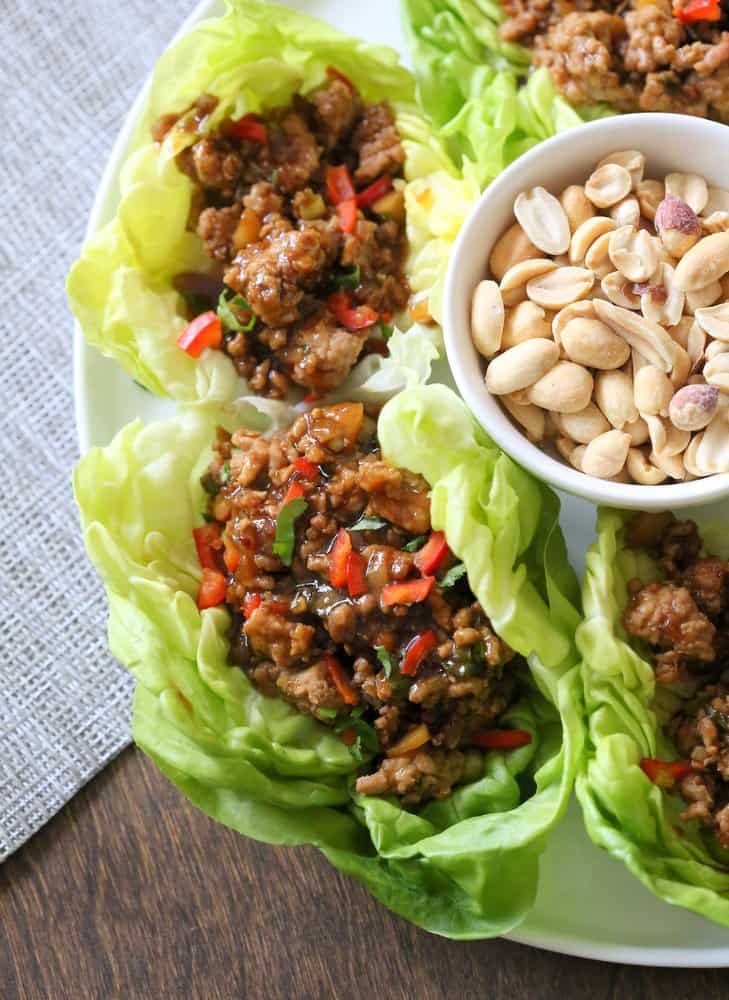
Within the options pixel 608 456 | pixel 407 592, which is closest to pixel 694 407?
pixel 608 456

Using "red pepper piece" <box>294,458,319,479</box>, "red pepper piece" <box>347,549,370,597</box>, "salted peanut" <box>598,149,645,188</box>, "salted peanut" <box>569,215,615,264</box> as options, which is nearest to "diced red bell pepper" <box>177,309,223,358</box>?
"red pepper piece" <box>294,458,319,479</box>

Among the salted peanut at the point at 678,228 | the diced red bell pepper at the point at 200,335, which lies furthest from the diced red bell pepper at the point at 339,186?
the salted peanut at the point at 678,228

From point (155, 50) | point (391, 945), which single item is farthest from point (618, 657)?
point (155, 50)

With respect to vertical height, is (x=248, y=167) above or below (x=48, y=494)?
above

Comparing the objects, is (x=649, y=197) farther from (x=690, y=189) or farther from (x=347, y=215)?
(x=347, y=215)

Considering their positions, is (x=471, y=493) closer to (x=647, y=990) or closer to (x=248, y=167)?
(x=248, y=167)

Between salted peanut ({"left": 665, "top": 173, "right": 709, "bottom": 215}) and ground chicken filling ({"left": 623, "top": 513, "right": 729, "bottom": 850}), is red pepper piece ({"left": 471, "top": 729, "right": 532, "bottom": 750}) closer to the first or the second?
ground chicken filling ({"left": 623, "top": 513, "right": 729, "bottom": 850})
